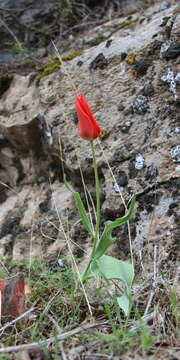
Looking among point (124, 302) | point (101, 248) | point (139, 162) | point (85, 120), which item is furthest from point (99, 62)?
point (124, 302)

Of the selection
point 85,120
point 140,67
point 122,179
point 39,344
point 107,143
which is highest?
point 85,120

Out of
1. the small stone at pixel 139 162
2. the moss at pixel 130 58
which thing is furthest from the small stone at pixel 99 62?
the small stone at pixel 139 162

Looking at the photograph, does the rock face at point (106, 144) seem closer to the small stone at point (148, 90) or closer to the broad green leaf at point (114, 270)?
the small stone at point (148, 90)

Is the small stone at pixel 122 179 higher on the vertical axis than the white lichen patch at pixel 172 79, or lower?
lower

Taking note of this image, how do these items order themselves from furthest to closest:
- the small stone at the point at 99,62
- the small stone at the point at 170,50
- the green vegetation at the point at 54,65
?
the green vegetation at the point at 54,65 → the small stone at the point at 99,62 → the small stone at the point at 170,50

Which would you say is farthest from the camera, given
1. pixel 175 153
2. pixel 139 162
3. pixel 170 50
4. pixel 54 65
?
pixel 54 65

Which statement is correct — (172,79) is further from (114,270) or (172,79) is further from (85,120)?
(114,270)

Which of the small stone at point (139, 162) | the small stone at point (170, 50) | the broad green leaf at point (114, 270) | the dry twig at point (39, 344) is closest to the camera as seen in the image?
the dry twig at point (39, 344)

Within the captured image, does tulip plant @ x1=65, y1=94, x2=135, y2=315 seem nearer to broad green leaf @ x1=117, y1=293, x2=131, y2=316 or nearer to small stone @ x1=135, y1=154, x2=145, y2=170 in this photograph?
broad green leaf @ x1=117, y1=293, x2=131, y2=316
